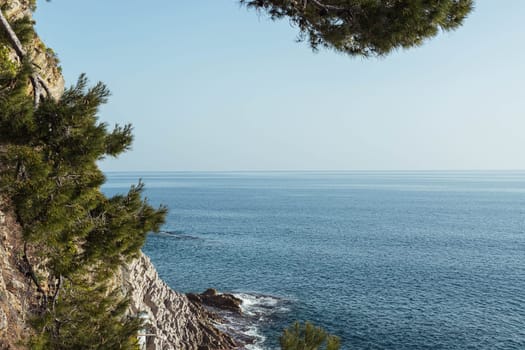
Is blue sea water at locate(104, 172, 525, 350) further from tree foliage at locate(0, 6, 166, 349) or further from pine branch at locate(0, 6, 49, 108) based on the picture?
pine branch at locate(0, 6, 49, 108)

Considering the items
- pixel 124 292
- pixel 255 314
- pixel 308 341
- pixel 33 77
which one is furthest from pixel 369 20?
pixel 255 314

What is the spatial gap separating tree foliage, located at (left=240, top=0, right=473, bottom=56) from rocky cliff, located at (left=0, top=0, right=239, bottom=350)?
295 inches

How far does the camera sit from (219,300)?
4722 centimetres

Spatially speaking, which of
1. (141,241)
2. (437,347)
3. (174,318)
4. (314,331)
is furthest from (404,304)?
(141,241)

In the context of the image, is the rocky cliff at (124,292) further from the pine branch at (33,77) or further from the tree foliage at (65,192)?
the tree foliage at (65,192)

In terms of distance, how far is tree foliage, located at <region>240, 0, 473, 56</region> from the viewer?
981 cm

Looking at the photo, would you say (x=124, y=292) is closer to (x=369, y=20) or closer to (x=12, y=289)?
(x=12, y=289)

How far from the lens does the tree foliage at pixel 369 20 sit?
32.2ft

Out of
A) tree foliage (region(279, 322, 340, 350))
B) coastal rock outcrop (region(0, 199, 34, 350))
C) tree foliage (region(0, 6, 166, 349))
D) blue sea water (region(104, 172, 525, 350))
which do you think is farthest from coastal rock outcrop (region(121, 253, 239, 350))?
tree foliage (region(279, 322, 340, 350))

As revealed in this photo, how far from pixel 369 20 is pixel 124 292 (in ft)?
70.4

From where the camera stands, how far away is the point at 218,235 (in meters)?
88.0

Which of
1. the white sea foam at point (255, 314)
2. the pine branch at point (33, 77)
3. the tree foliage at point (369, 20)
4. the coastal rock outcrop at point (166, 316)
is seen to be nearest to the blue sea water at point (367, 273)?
the white sea foam at point (255, 314)

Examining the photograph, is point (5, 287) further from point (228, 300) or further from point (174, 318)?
point (228, 300)

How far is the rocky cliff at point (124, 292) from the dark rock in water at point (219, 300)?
117 inches
